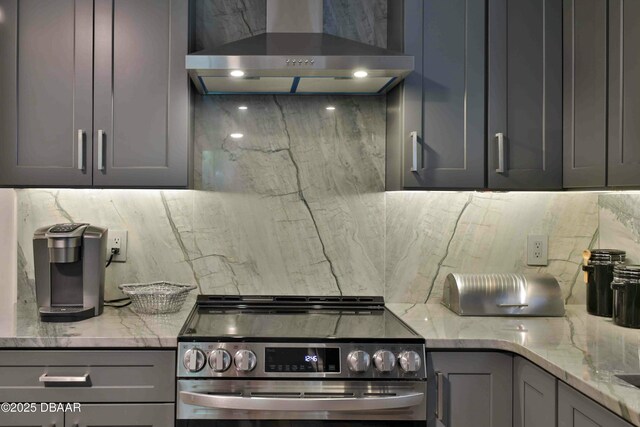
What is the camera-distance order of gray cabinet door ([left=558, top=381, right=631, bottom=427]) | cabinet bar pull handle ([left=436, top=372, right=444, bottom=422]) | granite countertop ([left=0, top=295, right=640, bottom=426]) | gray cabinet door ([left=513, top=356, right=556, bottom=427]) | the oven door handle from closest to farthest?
1. gray cabinet door ([left=558, top=381, right=631, bottom=427])
2. granite countertop ([left=0, top=295, right=640, bottom=426])
3. gray cabinet door ([left=513, top=356, right=556, bottom=427])
4. the oven door handle
5. cabinet bar pull handle ([left=436, top=372, right=444, bottom=422])

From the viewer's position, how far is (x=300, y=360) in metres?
1.92

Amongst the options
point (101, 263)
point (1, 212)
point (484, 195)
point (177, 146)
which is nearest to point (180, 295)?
point (101, 263)

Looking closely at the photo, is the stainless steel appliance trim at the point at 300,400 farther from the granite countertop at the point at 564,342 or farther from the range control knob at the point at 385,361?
the granite countertop at the point at 564,342

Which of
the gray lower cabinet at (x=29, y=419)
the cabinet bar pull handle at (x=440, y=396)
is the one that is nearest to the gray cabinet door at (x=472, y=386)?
the cabinet bar pull handle at (x=440, y=396)

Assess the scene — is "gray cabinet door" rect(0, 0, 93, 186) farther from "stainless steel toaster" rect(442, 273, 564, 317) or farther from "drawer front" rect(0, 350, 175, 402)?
"stainless steel toaster" rect(442, 273, 564, 317)

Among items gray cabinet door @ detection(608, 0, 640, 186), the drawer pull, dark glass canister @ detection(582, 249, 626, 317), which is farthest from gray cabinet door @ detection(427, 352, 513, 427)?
the drawer pull

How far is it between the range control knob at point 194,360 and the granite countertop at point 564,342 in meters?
0.74

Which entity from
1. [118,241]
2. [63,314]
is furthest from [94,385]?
[118,241]

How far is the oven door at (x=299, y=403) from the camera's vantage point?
1.85 m

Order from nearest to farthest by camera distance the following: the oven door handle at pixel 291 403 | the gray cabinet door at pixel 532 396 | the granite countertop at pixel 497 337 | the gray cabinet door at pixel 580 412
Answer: the gray cabinet door at pixel 580 412, the granite countertop at pixel 497 337, the gray cabinet door at pixel 532 396, the oven door handle at pixel 291 403

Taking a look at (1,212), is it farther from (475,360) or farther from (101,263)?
(475,360)

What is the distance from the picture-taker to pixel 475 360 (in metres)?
1.97

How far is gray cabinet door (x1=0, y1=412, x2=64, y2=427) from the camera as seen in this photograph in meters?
1.89

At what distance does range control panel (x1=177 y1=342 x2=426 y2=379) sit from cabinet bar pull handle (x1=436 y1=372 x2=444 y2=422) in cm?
7
